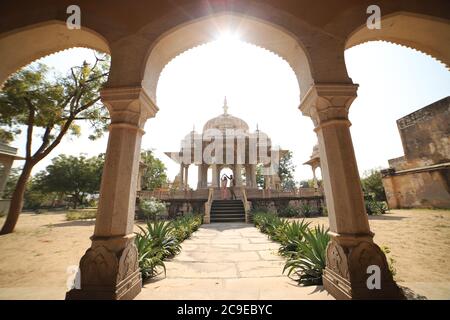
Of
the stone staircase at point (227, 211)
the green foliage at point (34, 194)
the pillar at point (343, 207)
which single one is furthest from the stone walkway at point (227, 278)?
the green foliage at point (34, 194)

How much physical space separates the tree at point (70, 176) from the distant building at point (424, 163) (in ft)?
135

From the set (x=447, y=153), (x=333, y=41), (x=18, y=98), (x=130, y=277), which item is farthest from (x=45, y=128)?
(x=447, y=153)

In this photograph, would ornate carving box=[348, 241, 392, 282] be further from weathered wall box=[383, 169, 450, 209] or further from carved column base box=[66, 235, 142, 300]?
weathered wall box=[383, 169, 450, 209]

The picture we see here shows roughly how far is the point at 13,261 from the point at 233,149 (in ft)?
51.3

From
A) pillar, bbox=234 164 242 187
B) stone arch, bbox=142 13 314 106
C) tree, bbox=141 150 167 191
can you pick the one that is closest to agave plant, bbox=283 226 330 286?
stone arch, bbox=142 13 314 106

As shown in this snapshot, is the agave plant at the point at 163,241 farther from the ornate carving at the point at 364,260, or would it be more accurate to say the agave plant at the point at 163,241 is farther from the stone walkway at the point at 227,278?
the ornate carving at the point at 364,260

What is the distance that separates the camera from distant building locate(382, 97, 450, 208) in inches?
504

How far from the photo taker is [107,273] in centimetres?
266

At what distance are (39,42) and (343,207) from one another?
6259 mm

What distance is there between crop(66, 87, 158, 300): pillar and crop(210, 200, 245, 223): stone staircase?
34.6 ft

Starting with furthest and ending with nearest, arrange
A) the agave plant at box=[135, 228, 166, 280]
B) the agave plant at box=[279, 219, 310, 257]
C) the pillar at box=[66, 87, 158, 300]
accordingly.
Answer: the agave plant at box=[279, 219, 310, 257], the agave plant at box=[135, 228, 166, 280], the pillar at box=[66, 87, 158, 300]

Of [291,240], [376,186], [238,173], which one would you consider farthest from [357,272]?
[376,186]

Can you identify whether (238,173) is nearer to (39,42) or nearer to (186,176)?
(186,176)

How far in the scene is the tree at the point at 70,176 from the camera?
36.9 metres
